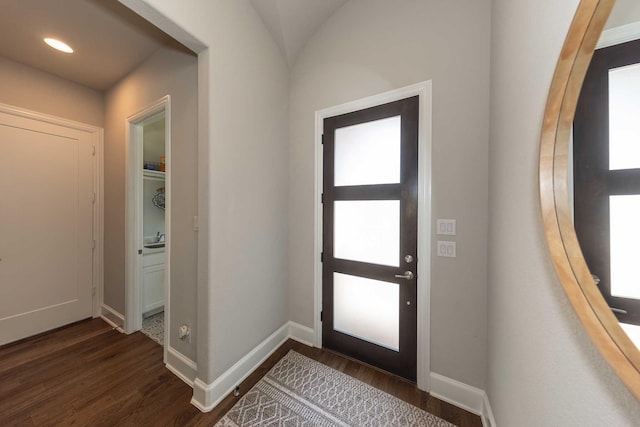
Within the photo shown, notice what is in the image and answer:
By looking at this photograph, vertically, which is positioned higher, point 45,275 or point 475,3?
point 475,3

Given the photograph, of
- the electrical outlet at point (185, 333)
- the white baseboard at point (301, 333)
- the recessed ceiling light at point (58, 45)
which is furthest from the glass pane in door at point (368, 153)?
the recessed ceiling light at point (58, 45)

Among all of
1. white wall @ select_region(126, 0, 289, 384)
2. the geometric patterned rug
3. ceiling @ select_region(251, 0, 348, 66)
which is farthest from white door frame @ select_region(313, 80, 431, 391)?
the geometric patterned rug

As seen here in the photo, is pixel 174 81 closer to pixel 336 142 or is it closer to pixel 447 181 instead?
pixel 336 142

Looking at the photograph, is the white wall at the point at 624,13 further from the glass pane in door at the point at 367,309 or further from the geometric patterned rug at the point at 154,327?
the geometric patterned rug at the point at 154,327

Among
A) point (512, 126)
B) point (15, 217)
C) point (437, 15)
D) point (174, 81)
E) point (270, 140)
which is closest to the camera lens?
point (512, 126)

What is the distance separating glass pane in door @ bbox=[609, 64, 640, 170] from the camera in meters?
0.40

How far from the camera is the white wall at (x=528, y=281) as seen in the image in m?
0.55

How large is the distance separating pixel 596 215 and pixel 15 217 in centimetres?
410

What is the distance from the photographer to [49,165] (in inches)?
94.7

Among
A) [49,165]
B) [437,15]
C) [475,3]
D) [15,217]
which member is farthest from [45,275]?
[475,3]

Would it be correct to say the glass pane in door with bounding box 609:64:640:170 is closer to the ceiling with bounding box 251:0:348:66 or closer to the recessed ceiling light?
the ceiling with bounding box 251:0:348:66

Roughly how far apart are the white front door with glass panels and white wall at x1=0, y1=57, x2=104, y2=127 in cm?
293

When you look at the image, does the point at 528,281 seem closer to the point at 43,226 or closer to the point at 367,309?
the point at 367,309

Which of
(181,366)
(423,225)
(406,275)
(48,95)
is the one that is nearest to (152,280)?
(181,366)
